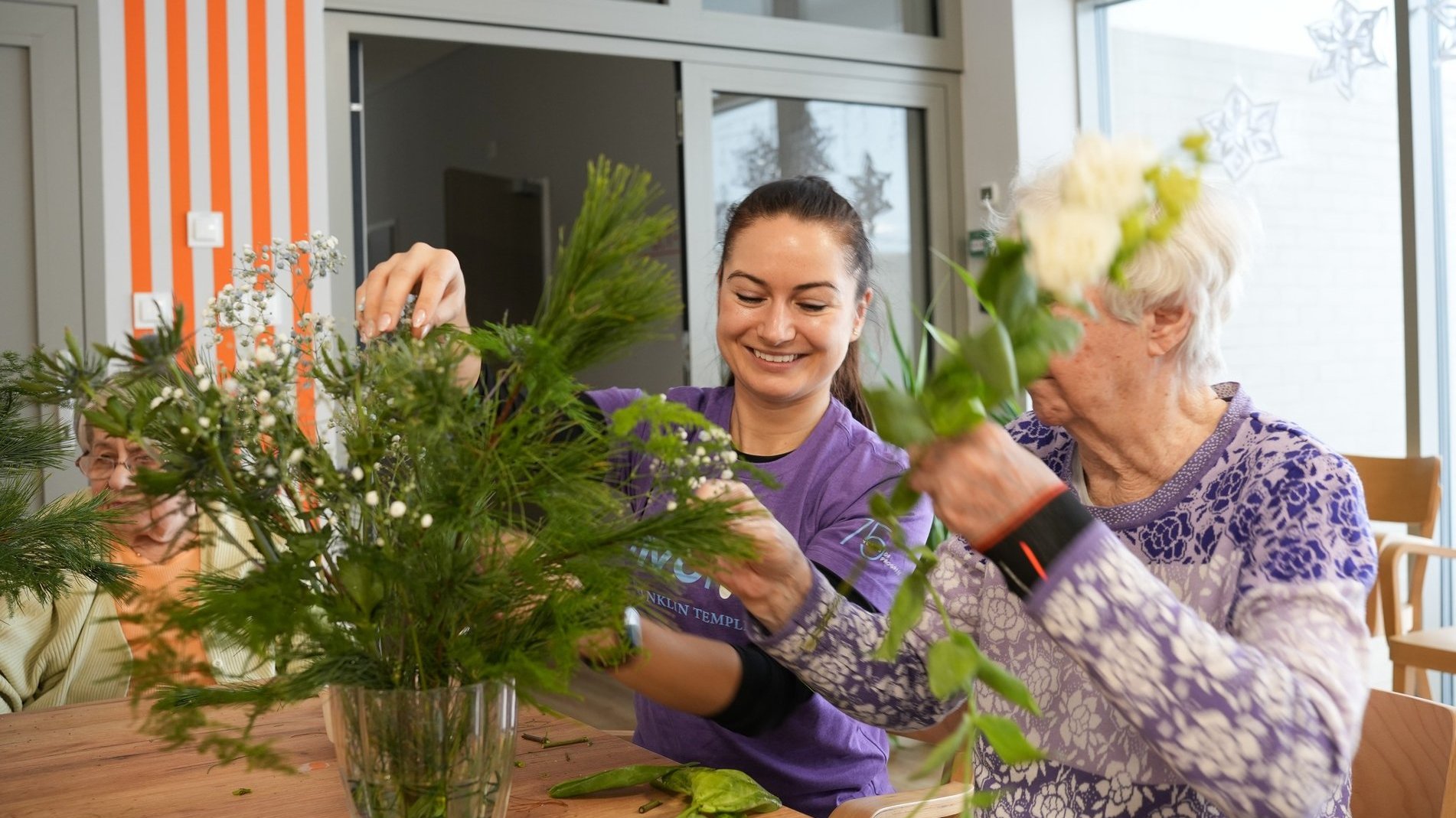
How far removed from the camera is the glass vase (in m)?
0.88

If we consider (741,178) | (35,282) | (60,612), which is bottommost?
(60,612)

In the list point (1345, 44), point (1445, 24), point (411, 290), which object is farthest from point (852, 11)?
point (411, 290)

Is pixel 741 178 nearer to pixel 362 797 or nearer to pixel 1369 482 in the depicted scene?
pixel 1369 482

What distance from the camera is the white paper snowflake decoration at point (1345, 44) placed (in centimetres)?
434

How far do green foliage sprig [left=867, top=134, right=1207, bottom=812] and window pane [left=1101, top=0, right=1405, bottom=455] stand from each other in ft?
12.8

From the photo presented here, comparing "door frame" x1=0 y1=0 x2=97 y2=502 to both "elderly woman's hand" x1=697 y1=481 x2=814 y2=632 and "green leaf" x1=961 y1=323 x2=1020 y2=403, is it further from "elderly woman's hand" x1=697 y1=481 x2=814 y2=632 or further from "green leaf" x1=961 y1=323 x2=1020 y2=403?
"green leaf" x1=961 y1=323 x2=1020 y2=403

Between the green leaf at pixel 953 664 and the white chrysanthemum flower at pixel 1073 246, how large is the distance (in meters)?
0.20

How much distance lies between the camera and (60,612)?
2295 mm

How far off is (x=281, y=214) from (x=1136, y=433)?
3.35 metres

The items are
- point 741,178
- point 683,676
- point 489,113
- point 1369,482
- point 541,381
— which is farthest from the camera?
point 489,113

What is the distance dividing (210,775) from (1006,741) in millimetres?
1074

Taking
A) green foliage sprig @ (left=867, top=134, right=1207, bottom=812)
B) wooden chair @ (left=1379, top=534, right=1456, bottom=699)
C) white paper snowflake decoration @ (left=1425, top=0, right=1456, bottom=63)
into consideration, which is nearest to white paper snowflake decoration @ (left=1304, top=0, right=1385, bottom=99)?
white paper snowflake decoration @ (left=1425, top=0, right=1456, bottom=63)

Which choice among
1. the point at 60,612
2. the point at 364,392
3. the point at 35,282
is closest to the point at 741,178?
the point at 35,282

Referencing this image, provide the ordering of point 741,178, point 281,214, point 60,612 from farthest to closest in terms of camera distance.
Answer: point 741,178 < point 281,214 < point 60,612
